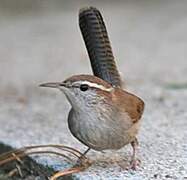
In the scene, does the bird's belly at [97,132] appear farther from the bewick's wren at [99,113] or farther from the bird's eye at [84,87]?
the bird's eye at [84,87]

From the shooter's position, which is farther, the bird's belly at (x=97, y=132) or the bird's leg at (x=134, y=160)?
the bird's leg at (x=134, y=160)

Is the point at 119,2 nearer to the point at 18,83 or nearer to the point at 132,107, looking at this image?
the point at 18,83

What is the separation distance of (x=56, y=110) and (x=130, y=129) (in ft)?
6.74

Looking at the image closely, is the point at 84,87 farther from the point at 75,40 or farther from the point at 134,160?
the point at 75,40

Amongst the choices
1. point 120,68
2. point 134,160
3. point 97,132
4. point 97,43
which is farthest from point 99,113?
point 120,68

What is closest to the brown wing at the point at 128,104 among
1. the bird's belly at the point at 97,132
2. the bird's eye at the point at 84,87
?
the bird's belly at the point at 97,132

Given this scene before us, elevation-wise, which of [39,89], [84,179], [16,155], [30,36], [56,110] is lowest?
[84,179]

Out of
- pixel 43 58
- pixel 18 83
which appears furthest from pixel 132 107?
pixel 43 58

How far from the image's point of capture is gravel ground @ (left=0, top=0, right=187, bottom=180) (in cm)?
403

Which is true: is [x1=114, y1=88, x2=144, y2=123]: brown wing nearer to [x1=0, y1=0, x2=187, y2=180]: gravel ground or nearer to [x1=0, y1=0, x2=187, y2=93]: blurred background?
[x1=0, y1=0, x2=187, y2=180]: gravel ground

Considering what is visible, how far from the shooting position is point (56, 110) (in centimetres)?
554

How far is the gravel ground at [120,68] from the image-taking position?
4.03m

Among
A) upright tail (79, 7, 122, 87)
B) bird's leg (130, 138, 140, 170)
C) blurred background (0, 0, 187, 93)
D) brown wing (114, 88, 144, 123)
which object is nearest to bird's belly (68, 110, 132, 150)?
brown wing (114, 88, 144, 123)

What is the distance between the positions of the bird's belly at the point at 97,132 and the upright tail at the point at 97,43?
523 mm
